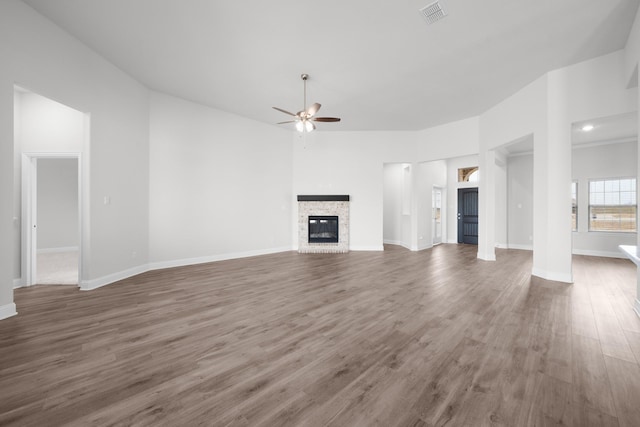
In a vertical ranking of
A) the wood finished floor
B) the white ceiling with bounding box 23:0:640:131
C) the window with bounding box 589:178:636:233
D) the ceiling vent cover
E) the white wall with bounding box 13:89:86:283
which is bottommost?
the wood finished floor

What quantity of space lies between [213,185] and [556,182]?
6.40m

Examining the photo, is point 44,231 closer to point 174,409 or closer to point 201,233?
point 201,233

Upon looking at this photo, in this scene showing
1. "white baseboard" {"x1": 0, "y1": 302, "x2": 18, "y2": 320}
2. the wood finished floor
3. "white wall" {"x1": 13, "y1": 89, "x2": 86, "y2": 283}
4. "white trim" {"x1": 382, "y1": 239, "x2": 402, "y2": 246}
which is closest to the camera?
the wood finished floor

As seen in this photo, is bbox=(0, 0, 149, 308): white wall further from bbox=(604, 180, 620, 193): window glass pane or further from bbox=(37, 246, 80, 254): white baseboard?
bbox=(604, 180, 620, 193): window glass pane

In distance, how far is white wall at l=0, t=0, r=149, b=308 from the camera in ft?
9.18

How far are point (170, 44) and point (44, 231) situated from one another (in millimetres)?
6903

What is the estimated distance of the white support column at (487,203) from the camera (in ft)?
19.8

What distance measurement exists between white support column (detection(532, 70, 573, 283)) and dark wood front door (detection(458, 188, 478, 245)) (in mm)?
4738

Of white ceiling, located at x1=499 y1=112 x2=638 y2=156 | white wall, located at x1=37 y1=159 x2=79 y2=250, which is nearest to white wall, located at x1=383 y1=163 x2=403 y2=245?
white ceiling, located at x1=499 y1=112 x2=638 y2=156

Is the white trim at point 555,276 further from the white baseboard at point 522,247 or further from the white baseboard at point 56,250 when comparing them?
the white baseboard at point 56,250

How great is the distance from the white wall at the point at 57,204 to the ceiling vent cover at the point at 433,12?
937 cm

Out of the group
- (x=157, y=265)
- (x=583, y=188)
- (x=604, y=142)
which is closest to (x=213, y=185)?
(x=157, y=265)

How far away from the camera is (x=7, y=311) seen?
2.80 metres

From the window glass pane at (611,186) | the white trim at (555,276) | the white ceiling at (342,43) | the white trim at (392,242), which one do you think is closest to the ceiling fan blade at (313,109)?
the white ceiling at (342,43)
